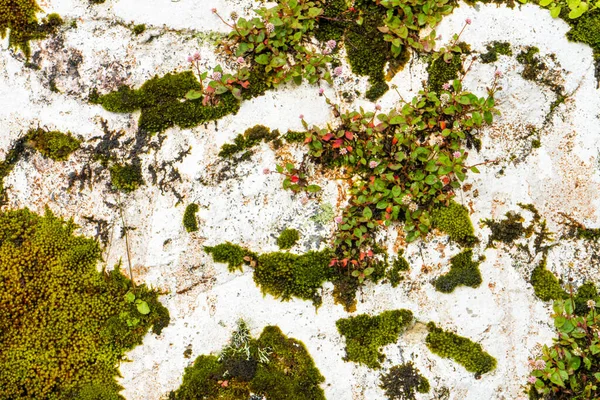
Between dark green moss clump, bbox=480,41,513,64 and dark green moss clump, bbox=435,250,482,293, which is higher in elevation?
dark green moss clump, bbox=480,41,513,64

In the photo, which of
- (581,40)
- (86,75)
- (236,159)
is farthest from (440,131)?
(86,75)

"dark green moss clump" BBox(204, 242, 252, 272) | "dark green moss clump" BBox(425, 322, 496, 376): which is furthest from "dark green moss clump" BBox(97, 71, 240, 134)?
"dark green moss clump" BBox(425, 322, 496, 376)

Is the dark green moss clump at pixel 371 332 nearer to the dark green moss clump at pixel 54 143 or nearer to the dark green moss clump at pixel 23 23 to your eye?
the dark green moss clump at pixel 54 143

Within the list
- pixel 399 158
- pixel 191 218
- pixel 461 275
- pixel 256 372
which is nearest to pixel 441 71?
pixel 399 158

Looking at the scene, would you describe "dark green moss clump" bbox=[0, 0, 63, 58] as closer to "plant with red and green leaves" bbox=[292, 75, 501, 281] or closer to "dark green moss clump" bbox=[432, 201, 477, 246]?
"plant with red and green leaves" bbox=[292, 75, 501, 281]

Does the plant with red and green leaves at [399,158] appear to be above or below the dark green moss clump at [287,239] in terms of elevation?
above

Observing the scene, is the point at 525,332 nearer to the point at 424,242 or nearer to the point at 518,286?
the point at 518,286

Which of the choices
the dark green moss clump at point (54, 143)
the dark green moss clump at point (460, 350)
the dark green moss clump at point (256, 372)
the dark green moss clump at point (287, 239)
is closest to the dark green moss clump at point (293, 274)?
the dark green moss clump at point (287, 239)
